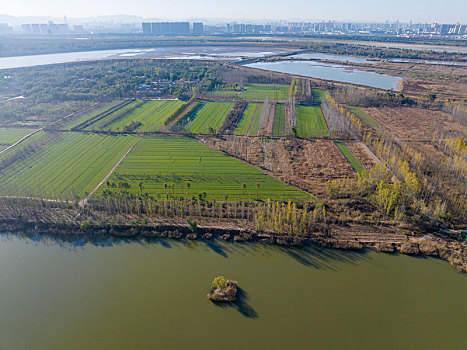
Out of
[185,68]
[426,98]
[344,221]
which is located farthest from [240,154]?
[185,68]

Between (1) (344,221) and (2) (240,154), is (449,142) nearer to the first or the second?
(1) (344,221)

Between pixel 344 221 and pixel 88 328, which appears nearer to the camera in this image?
pixel 88 328

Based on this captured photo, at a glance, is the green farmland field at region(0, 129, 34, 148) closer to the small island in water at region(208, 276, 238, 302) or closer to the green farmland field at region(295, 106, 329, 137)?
the small island in water at region(208, 276, 238, 302)

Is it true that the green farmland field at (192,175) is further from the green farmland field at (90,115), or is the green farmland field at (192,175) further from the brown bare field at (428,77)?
the brown bare field at (428,77)

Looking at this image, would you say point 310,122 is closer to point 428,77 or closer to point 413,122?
point 413,122

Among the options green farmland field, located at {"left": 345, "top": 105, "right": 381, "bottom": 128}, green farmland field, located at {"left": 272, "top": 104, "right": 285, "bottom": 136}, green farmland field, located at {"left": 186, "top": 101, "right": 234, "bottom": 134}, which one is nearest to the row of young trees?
green farmland field, located at {"left": 345, "top": 105, "right": 381, "bottom": 128}

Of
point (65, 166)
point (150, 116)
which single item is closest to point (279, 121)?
point (150, 116)
